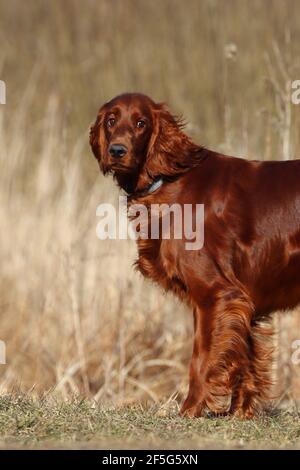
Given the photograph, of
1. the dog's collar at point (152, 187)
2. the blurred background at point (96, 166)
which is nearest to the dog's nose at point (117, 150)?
the dog's collar at point (152, 187)

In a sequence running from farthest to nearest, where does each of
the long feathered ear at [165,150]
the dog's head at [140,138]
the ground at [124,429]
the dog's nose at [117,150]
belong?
the long feathered ear at [165,150] → the dog's head at [140,138] → the dog's nose at [117,150] → the ground at [124,429]

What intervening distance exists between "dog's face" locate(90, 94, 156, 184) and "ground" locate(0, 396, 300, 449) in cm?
110

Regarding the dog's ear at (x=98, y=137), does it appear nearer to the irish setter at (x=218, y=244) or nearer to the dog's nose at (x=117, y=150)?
the irish setter at (x=218, y=244)

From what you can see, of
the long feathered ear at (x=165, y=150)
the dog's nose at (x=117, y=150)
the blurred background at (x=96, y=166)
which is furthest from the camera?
the blurred background at (x=96, y=166)

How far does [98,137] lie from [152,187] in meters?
0.38

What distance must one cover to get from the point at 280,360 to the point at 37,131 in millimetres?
3480

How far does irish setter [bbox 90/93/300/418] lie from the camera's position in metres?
4.01

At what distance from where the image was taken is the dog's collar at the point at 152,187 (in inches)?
167

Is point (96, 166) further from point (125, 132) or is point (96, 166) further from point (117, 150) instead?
point (117, 150)

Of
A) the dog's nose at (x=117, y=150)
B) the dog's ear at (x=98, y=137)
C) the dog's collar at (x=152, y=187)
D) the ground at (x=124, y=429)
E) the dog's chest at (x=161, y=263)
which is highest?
the dog's ear at (x=98, y=137)

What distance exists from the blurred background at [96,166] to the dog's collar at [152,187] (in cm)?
140

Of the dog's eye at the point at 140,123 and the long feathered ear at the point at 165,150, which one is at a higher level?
the dog's eye at the point at 140,123

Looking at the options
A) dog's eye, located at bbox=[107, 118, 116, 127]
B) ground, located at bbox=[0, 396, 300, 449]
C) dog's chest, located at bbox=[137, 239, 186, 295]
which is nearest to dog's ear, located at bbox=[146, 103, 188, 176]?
dog's eye, located at bbox=[107, 118, 116, 127]
